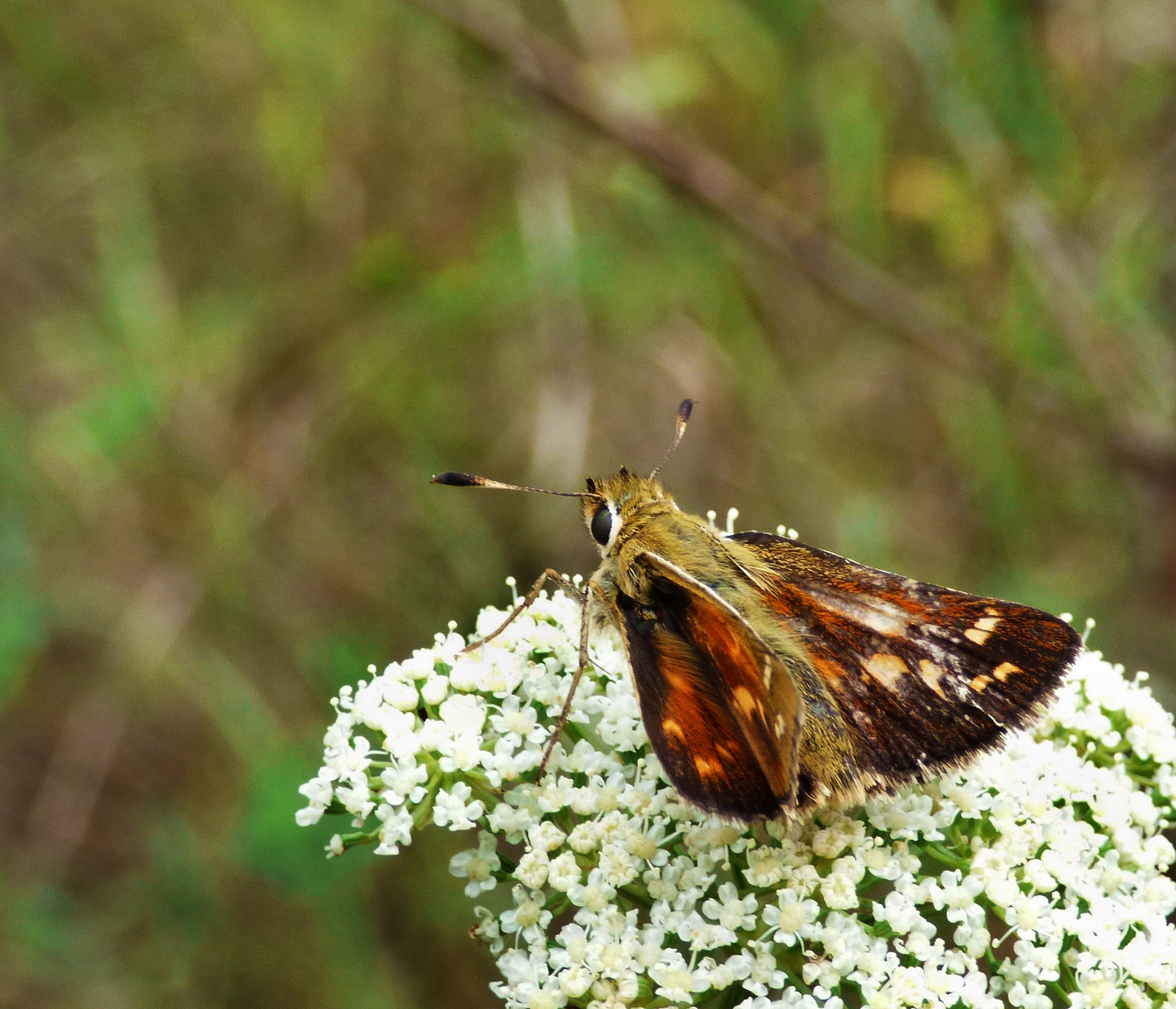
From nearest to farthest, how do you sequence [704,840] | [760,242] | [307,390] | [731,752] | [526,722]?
[731,752]
[704,840]
[526,722]
[760,242]
[307,390]

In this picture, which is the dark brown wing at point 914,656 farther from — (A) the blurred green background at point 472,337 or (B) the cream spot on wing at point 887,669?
(A) the blurred green background at point 472,337

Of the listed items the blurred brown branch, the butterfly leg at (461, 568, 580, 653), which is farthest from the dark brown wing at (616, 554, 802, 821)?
the blurred brown branch

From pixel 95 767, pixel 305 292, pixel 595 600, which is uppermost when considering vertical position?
pixel 305 292

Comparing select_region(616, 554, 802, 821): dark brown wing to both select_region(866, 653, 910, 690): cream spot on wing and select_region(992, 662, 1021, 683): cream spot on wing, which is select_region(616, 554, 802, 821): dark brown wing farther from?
select_region(992, 662, 1021, 683): cream spot on wing

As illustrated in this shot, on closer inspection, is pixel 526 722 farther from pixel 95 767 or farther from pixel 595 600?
pixel 95 767

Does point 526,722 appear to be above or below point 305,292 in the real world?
below

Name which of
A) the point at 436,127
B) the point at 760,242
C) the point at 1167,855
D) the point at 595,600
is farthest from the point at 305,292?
the point at 1167,855

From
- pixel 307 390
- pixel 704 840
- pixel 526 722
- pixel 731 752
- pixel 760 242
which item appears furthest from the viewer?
pixel 307 390
